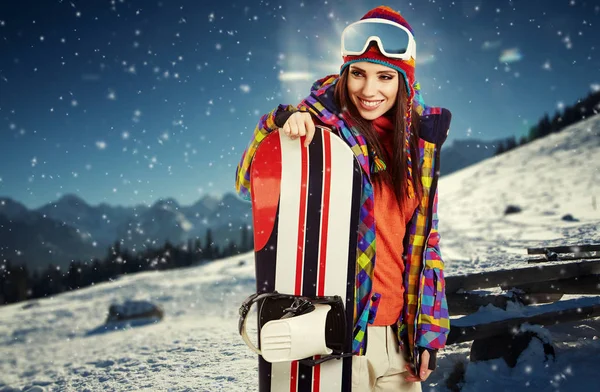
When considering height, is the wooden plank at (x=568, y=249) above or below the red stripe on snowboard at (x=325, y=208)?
below

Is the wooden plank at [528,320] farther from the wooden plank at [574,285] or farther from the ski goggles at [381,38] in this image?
the ski goggles at [381,38]

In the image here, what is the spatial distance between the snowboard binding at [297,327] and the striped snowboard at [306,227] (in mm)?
62

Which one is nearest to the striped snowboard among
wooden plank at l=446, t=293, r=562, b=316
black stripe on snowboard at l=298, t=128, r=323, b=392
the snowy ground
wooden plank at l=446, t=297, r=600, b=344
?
black stripe on snowboard at l=298, t=128, r=323, b=392

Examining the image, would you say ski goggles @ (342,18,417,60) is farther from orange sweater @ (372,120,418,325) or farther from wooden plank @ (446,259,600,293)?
wooden plank @ (446,259,600,293)

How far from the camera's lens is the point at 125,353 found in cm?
488

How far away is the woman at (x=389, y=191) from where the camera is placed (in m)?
1.42

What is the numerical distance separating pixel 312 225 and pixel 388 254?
354 mm

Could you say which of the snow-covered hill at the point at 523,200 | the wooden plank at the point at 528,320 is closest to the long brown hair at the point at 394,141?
the wooden plank at the point at 528,320

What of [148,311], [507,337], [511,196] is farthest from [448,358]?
[511,196]

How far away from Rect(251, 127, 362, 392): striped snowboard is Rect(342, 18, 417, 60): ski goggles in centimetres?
40

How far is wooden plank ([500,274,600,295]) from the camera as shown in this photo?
11.0ft

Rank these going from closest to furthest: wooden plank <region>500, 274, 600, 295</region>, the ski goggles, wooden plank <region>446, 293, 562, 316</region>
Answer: the ski goggles → wooden plank <region>446, 293, 562, 316</region> → wooden plank <region>500, 274, 600, 295</region>

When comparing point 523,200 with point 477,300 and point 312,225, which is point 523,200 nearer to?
point 477,300

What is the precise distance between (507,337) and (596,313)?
77 cm
